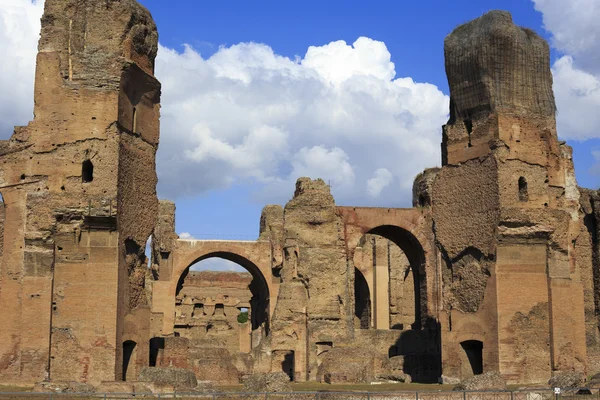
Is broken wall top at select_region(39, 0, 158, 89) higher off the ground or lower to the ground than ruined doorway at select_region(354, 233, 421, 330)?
higher

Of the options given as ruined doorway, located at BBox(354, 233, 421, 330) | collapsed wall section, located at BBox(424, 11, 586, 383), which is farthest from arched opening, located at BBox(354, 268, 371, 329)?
collapsed wall section, located at BBox(424, 11, 586, 383)

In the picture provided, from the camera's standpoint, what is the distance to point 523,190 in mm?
21719

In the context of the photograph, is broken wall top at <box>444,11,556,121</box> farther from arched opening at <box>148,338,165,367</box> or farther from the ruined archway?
the ruined archway

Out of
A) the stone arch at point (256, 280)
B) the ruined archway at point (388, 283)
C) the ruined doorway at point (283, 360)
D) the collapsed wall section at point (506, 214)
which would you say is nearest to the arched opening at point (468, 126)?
the collapsed wall section at point (506, 214)

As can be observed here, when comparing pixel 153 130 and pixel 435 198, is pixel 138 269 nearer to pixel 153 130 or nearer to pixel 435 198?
pixel 153 130

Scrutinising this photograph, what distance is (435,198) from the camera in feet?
76.8

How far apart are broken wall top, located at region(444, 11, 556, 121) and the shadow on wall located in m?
6.27

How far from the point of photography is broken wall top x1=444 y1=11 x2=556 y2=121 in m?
22.1

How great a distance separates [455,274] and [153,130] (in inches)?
331

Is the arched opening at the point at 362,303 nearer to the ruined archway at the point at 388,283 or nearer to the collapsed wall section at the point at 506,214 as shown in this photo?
the ruined archway at the point at 388,283

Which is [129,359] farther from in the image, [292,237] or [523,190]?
[523,190]

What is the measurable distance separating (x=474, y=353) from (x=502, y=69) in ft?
23.4

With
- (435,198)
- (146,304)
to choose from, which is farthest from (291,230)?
(146,304)

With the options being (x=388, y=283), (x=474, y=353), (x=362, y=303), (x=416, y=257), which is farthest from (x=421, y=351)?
(x=362, y=303)
